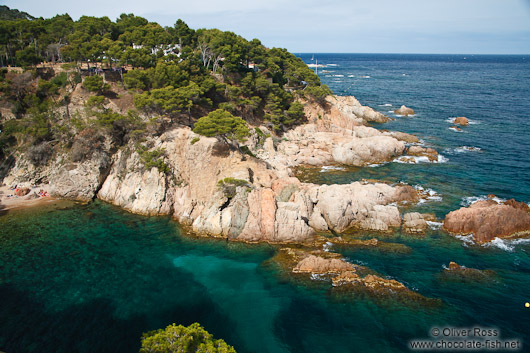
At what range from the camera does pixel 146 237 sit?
125ft

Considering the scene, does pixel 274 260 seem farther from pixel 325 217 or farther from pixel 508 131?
pixel 508 131

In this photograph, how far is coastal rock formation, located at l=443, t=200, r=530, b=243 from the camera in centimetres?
3588

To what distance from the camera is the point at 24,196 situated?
46.2 m

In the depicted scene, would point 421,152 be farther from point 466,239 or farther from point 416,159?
point 466,239

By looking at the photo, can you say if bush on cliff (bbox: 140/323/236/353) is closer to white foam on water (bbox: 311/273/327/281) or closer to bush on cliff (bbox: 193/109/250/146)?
white foam on water (bbox: 311/273/327/281)

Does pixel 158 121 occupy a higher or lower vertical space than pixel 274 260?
higher

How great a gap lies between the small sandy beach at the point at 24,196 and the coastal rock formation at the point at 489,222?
5240cm

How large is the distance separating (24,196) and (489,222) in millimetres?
59047

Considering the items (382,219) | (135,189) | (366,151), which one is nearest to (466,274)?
(382,219)

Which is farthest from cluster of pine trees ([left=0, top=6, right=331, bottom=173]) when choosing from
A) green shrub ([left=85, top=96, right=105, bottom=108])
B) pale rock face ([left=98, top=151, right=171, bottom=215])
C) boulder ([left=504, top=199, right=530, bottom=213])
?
boulder ([left=504, top=199, right=530, bottom=213])

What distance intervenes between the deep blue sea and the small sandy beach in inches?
88.1

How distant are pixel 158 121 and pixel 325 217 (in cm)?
Answer: 2906

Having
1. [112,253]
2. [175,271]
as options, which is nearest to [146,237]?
[112,253]

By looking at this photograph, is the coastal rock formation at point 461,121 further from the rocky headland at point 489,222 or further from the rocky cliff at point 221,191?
the rocky headland at point 489,222
